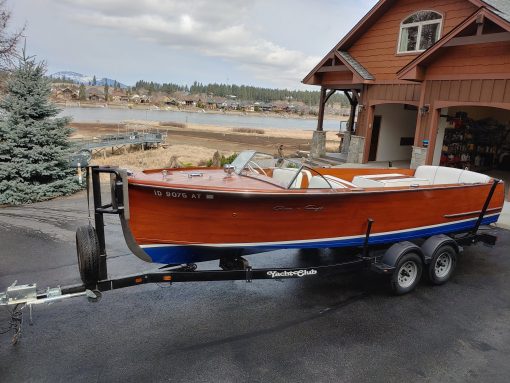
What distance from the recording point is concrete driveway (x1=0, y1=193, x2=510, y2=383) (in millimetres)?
4246

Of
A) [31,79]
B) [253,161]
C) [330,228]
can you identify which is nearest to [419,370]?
[330,228]

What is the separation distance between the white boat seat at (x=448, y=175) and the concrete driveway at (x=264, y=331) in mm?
1707

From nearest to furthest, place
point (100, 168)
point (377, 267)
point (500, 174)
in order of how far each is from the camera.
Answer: point (100, 168), point (377, 267), point (500, 174)

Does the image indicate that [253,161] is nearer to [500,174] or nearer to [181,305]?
[181,305]

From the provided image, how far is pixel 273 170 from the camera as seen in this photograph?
6.50 meters

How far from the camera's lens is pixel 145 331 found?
16.2 feet

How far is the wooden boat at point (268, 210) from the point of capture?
4785 millimetres

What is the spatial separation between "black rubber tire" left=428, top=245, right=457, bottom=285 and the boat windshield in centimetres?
217

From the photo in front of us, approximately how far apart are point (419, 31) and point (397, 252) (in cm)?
1311

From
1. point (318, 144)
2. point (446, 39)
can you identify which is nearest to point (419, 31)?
point (446, 39)

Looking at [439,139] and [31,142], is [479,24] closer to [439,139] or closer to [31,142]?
[439,139]

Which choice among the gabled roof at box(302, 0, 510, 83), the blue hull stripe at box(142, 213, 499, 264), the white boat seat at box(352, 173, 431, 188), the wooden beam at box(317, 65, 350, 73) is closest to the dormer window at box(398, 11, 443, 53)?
the gabled roof at box(302, 0, 510, 83)

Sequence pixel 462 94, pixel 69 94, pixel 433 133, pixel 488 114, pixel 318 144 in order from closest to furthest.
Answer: pixel 462 94
pixel 433 133
pixel 488 114
pixel 318 144
pixel 69 94

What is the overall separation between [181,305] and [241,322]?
0.99 metres
